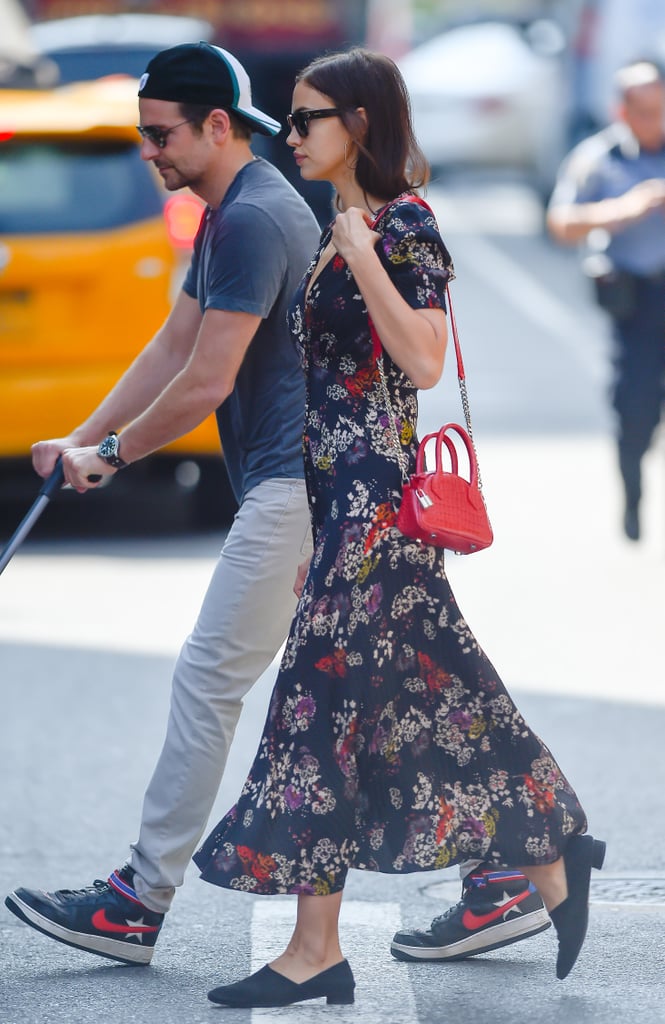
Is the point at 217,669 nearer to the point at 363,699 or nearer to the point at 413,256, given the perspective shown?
the point at 363,699

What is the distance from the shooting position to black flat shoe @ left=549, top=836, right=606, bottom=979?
161 inches

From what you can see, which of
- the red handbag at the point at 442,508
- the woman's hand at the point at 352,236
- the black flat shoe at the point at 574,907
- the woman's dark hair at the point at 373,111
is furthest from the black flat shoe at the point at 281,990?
the woman's dark hair at the point at 373,111

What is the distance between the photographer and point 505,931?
4328mm

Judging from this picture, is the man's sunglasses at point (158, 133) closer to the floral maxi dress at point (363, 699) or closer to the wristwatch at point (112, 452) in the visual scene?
the floral maxi dress at point (363, 699)

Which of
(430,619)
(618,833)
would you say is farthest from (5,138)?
(430,619)

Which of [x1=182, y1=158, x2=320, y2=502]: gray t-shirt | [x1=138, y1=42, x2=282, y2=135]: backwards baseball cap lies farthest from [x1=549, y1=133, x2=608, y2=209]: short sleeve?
[x1=138, y1=42, x2=282, y2=135]: backwards baseball cap

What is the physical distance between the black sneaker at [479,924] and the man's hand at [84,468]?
1093 millimetres

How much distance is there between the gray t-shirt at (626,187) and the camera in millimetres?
8828

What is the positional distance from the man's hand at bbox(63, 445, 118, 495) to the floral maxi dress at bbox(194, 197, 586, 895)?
510mm

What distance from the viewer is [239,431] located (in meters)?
4.37

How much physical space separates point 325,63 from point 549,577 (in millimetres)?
4875

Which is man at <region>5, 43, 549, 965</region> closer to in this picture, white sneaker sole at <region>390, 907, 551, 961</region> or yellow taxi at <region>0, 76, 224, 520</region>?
white sneaker sole at <region>390, 907, 551, 961</region>

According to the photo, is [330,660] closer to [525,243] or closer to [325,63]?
[325,63]

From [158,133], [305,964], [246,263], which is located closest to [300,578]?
[246,263]
